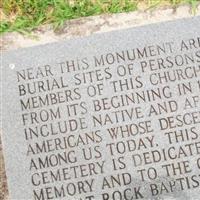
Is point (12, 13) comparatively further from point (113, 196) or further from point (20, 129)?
point (113, 196)

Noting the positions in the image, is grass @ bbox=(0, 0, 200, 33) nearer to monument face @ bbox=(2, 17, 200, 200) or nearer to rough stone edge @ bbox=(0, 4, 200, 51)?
rough stone edge @ bbox=(0, 4, 200, 51)

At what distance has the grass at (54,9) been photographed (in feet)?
11.2

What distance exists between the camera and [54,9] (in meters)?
3.47

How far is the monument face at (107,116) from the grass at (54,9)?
0.23 metres

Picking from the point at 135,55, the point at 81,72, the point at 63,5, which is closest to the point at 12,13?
the point at 63,5

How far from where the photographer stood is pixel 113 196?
9.73 feet

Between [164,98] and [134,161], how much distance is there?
45 cm

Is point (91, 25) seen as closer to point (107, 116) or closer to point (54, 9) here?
point (54, 9)

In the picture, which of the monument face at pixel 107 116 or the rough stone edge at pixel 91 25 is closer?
the monument face at pixel 107 116

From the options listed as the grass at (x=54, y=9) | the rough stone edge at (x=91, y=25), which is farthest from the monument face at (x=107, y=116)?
the grass at (x=54, y=9)

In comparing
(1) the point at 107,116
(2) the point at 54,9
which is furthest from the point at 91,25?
(1) the point at 107,116

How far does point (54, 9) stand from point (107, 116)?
934 mm

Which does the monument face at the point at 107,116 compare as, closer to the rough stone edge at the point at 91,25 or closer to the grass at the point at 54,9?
the rough stone edge at the point at 91,25

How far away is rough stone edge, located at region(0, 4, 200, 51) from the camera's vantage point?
11.0 feet
